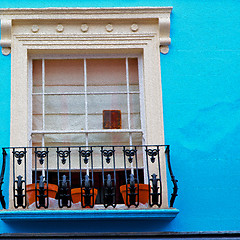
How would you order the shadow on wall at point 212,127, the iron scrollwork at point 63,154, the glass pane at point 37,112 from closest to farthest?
the iron scrollwork at point 63,154 < the shadow on wall at point 212,127 < the glass pane at point 37,112

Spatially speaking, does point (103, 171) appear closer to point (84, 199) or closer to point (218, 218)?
point (84, 199)

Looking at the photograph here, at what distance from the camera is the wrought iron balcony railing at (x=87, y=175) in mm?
6906

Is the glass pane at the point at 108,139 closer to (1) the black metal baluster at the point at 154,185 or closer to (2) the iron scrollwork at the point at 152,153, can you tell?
(1) the black metal baluster at the point at 154,185

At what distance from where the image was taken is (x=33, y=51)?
7852mm

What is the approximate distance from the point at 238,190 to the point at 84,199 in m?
2.03

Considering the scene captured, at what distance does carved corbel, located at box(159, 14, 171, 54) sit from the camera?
777 cm

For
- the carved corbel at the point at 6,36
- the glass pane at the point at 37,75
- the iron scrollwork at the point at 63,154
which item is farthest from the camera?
the glass pane at the point at 37,75

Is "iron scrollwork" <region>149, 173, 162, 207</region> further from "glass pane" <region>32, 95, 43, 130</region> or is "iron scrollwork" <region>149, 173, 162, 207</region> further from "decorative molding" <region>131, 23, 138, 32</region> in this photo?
"decorative molding" <region>131, 23, 138, 32</region>

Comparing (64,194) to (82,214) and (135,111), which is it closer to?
(82,214)

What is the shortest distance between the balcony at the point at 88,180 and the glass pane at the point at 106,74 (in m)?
0.90

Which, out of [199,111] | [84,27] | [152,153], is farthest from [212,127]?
[84,27]

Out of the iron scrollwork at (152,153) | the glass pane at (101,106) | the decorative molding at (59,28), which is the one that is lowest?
the iron scrollwork at (152,153)

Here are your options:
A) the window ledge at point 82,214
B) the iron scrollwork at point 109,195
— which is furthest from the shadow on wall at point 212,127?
the iron scrollwork at point 109,195

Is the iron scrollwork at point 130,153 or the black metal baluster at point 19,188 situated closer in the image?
the black metal baluster at point 19,188
